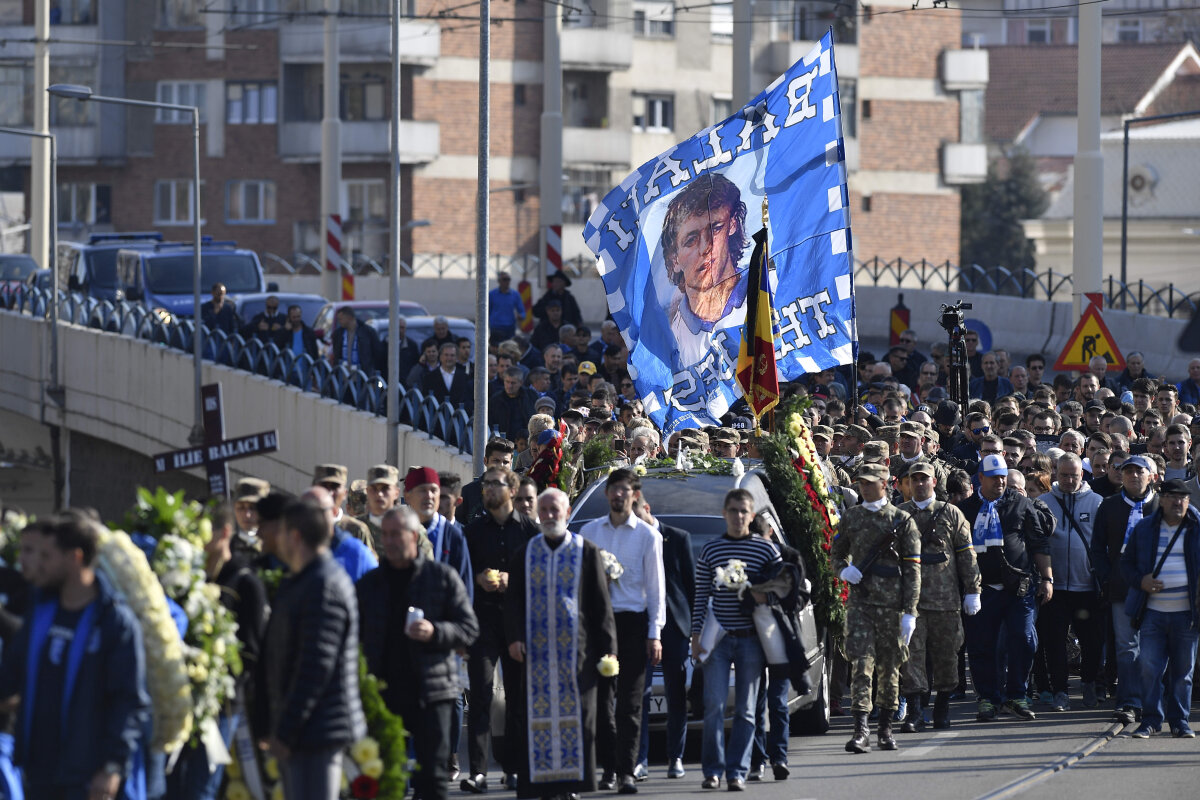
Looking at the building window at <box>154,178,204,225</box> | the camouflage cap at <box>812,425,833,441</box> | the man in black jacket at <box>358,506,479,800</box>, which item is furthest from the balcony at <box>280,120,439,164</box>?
the man in black jacket at <box>358,506,479,800</box>

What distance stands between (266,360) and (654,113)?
3787 centimetres

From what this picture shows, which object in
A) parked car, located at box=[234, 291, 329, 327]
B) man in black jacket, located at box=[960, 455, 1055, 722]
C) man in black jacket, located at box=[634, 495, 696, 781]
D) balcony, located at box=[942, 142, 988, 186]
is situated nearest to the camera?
man in black jacket, located at box=[634, 495, 696, 781]

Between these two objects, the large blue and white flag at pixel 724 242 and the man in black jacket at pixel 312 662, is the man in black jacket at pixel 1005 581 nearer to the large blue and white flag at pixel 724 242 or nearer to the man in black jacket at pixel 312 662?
the large blue and white flag at pixel 724 242

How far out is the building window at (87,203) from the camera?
7019 cm

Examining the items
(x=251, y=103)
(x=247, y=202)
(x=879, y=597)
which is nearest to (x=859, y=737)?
(x=879, y=597)

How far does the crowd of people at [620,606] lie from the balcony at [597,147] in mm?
47477

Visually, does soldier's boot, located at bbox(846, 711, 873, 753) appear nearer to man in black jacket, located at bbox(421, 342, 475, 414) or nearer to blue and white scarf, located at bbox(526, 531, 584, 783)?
blue and white scarf, located at bbox(526, 531, 584, 783)

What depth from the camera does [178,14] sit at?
2687 inches

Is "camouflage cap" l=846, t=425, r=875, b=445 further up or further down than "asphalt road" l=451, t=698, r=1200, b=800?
further up

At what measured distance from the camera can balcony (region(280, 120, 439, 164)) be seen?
206 feet

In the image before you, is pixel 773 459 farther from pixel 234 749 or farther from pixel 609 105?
pixel 609 105

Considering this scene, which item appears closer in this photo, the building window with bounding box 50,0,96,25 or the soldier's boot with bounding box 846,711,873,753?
the soldier's boot with bounding box 846,711,873,753

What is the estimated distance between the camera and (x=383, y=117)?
2554 inches

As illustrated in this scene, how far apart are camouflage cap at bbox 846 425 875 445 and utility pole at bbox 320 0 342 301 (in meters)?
24.9
